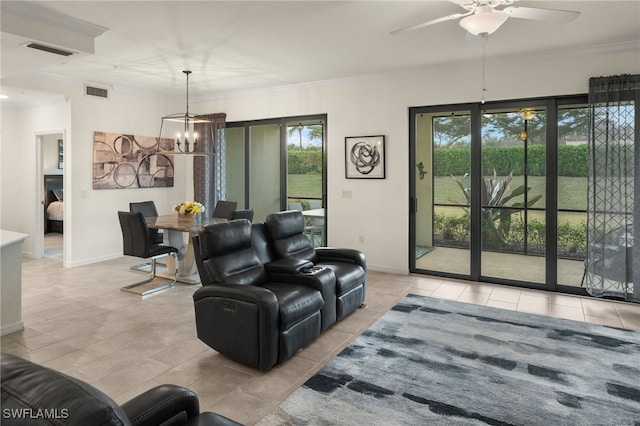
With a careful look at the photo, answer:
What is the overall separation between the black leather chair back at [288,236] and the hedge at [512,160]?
237 cm

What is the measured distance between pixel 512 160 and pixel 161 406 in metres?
5.04

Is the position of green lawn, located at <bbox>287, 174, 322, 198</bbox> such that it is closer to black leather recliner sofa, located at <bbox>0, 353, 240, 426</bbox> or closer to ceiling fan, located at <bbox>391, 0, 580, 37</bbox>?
ceiling fan, located at <bbox>391, 0, 580, 37</bbox>

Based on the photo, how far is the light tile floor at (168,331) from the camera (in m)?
2.84

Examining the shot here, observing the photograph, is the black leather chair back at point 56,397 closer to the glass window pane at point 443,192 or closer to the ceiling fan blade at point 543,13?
the ceiling fan blade at point 543,13

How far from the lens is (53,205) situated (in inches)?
376

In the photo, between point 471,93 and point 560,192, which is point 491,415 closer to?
point 560,192

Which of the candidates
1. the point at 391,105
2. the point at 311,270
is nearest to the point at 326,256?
the point at 311,270

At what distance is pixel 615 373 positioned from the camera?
117 inches

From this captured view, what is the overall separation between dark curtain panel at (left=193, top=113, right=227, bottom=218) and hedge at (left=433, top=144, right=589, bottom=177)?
3838mm

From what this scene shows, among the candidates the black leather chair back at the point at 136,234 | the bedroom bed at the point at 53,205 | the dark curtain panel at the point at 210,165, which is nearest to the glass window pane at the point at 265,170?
the dark curtain panel at the point at 210,165

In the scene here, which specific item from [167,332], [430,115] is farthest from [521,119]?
[167,332]

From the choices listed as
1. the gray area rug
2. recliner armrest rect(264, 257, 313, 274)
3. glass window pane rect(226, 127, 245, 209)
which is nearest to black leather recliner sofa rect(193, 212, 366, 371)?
recliner armrest rect(264, 257, 313, 274)

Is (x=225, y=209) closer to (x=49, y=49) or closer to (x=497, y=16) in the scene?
(x=49, y=49)

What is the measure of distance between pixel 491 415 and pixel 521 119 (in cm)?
395
